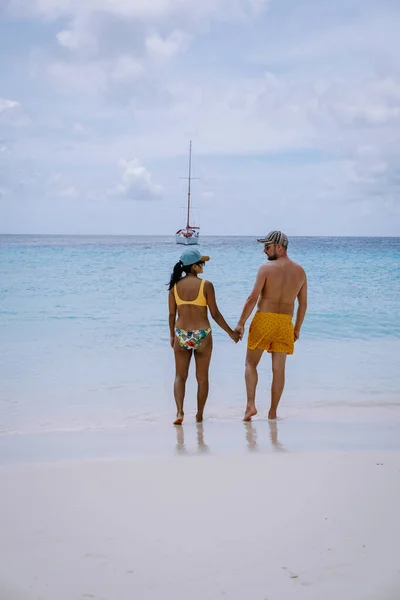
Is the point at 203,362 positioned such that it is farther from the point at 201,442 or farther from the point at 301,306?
the point at 301,306

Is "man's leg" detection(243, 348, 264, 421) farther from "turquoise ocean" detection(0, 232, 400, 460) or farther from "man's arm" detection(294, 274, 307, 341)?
"man's arm" detection(294, 274, 307, 341)

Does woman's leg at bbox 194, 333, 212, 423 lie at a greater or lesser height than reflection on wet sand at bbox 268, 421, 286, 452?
greater

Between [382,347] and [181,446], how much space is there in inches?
243

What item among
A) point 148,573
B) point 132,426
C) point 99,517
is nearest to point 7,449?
point 132,426

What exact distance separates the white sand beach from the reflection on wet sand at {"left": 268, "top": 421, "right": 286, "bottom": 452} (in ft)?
1.60

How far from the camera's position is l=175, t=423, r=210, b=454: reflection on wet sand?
463 cm

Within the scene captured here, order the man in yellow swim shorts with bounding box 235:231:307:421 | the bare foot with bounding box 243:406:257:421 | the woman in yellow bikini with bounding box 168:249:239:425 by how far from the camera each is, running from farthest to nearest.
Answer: the bare foot with bounding box 243:406:257:421 → the man in yellow swim shorts with bounding box 235:231:307:421 → the woman in yellow bikini with bounding box 168:249:239:425

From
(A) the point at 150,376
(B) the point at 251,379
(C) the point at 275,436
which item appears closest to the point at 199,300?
(B) the point at 251,379

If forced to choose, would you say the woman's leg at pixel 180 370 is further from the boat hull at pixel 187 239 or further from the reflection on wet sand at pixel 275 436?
the boat hull at pixel 187 239

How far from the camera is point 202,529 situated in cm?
311

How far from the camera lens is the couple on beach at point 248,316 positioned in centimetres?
536

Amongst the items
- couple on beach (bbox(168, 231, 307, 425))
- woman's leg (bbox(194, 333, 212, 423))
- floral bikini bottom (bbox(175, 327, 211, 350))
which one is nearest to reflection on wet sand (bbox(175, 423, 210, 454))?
couple on beach (bbox(168, 231, 307, 425))

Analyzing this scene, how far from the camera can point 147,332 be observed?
37.4 ft

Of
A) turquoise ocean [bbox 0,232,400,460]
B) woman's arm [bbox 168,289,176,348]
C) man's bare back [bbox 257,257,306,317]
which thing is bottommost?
turquoise ocean [bbox 0,232,400,460]
